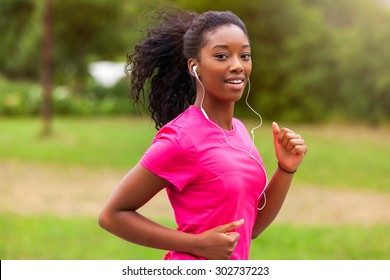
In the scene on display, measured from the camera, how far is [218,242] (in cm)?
167

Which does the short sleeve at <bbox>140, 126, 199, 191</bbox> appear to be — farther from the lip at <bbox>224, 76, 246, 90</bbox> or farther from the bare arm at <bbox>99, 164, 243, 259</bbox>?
the lip at <bbox>224, 76, 246, 90</bbox>

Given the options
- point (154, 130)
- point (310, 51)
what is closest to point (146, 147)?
point (310, 51)

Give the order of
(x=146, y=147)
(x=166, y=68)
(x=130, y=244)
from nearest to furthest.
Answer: (x=166, y=68), (x=130, y=244), (x=146, y=147)

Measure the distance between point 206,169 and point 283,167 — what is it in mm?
263

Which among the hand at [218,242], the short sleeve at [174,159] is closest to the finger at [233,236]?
the hand at [218,242]

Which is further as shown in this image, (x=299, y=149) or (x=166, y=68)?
(x=166, y=68)

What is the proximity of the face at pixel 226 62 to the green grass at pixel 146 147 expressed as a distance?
1097 centimetres

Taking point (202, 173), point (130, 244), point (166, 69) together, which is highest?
point (130, 244)

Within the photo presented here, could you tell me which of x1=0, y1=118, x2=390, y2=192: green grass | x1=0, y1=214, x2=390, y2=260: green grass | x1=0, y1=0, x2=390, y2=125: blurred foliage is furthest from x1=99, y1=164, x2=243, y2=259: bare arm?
x1=0, y1=0, x2=390, y2=125: blurred foliage

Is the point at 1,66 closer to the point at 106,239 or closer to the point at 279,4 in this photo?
the point at 279,4

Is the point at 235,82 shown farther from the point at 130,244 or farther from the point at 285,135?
the point at 130,244

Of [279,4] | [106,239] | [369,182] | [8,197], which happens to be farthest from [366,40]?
[106,239]

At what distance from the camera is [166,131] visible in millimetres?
1732

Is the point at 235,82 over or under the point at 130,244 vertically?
under
